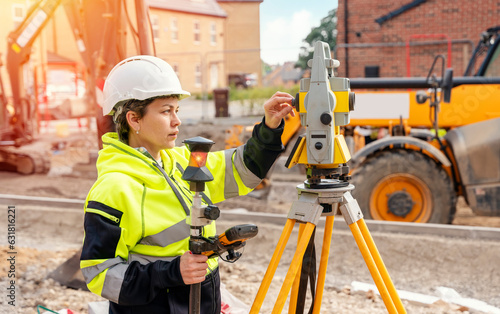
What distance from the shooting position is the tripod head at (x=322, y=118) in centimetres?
221

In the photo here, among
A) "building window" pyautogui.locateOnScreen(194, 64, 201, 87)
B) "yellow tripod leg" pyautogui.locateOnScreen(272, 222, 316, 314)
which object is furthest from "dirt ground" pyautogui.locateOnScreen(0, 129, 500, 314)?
"building window" pyautogui.locateOnScreen(194, 64, 201, 87)

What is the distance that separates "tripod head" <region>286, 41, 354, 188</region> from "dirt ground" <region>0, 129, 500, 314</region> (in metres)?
1.86

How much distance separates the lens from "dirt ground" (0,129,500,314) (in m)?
4.05

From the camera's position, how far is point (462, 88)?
6.43 meters

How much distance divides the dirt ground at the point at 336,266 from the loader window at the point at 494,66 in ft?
5.44

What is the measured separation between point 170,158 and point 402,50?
12175mm

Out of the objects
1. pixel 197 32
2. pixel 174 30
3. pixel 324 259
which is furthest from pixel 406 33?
pixel 324 259

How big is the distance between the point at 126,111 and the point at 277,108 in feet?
2.02

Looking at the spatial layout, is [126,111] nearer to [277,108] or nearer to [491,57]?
[277,108]

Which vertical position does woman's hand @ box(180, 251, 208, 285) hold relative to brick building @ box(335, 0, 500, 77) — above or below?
below

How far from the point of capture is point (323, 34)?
13992 millimetres

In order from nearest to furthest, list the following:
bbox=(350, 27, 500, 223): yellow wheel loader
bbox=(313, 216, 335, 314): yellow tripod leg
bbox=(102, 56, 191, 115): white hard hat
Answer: bbox=(102, 56, 191, 115): white hard hat
bbox=(313, 216, 335, 314): yellow tripod leg
bbox=(350, 27, 500, 223): yellow wheel loader

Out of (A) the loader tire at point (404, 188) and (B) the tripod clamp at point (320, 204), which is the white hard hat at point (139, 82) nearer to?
(B) the tripod clamp at point (320, 204)

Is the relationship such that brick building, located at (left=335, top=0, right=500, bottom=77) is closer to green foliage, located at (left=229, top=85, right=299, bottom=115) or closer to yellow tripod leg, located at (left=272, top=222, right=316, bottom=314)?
green foliage, located at (left=229, top=85, right=299, bottom=115)
